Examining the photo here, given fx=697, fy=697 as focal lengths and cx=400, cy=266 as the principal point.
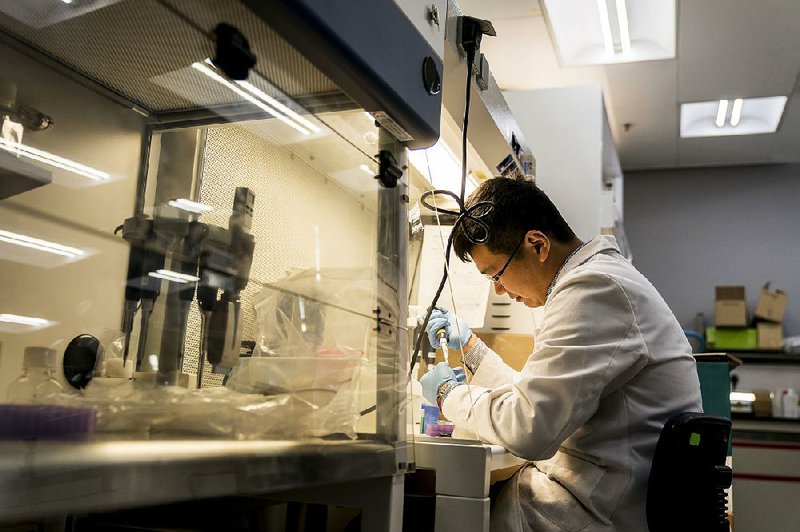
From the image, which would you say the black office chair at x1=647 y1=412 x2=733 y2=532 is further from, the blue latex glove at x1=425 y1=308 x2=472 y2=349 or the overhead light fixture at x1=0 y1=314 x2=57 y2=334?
the overhead light fixture at x1=0 y1=314 x2=57 y2=334

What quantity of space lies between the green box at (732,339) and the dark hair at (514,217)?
3796 mm

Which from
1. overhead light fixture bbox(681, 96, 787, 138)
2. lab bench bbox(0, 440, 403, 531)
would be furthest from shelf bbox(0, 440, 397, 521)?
overhead light fixture bbox(681, 96, 787, 138)

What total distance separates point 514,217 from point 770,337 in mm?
3930

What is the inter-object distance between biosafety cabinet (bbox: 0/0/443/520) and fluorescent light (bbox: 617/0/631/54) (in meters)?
2.58

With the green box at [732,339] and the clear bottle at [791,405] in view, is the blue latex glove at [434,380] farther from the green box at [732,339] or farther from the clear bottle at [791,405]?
the green box at [732,339]

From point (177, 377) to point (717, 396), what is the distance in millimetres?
2581

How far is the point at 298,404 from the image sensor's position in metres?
0.94

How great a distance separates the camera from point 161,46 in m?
0.86

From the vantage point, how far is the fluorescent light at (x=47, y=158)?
839mm

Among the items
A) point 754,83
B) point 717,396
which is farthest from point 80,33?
point 754,83

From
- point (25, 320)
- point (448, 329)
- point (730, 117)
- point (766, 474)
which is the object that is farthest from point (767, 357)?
point (25, 320)

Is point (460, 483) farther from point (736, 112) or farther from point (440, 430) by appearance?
point (736, 112)

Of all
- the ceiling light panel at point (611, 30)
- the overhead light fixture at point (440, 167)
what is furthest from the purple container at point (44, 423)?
the ceiling light panel at point (611, 30)

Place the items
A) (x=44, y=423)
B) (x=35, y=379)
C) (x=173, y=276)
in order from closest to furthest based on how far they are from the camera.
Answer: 1. (x=44, y=423)
2. (x=35, y=379)
3. (x=173, y=276)
